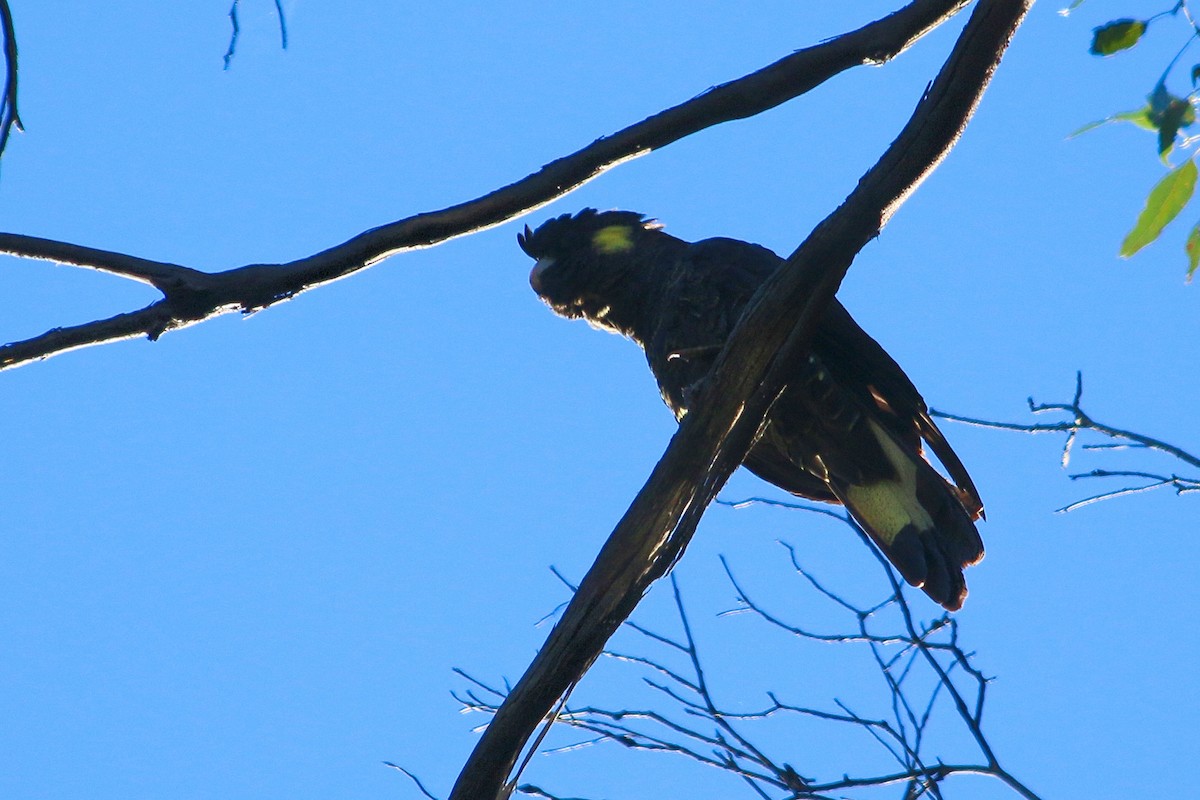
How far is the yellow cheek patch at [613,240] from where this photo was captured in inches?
164

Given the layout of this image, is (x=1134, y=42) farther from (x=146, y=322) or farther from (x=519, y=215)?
(x=146, y=322)

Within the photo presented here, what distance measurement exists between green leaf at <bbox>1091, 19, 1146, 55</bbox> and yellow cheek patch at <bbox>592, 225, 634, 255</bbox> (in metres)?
2.50

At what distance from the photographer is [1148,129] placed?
1588 mm

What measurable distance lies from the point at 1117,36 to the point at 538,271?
113 inches

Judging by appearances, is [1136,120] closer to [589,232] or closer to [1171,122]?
[1171,122]

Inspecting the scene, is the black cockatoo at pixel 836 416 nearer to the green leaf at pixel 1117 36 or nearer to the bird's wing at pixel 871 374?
the bird's wing at pixel 871 374

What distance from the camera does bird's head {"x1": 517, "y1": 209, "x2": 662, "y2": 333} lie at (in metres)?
4.11

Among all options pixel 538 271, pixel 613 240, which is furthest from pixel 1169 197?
pixel 538 271

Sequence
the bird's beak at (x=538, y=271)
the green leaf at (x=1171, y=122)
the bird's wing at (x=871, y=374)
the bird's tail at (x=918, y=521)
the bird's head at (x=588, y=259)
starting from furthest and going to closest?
the bird's beak at (x=538, y=271) < the bird's head at (x=588, y=259) < the bird's wing at (x=871, y=374) < the bird's tail at (x=918, y=521) < the green leaf at (x=1171, y=122)

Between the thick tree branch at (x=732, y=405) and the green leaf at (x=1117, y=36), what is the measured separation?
0.34 m

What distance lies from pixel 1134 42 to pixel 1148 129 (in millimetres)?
194

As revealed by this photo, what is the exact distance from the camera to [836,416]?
11.3 feet

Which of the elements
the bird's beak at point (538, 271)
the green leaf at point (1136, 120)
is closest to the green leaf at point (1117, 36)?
the green leaf at point (1136, 120)

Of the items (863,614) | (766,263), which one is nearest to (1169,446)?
(863,614)
